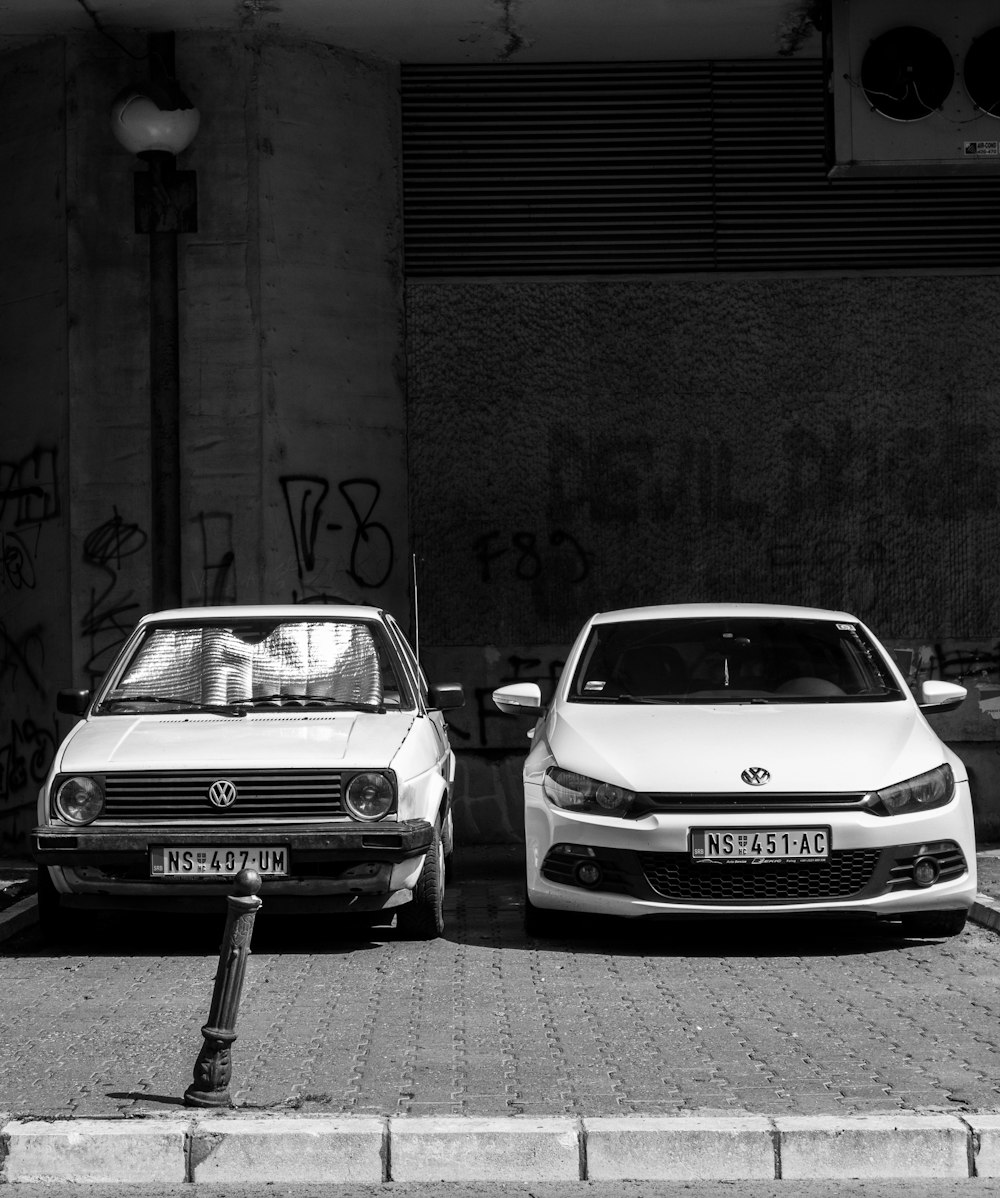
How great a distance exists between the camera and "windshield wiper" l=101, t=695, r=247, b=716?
846 centimetres

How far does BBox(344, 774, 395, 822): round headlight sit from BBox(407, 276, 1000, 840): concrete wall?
17.3ft

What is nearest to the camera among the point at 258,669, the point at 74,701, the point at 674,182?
the point at 74,701

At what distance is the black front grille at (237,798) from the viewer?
7.62 metres

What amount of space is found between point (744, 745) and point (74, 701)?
3.32m

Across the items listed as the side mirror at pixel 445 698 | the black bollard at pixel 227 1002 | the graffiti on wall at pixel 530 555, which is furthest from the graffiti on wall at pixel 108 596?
the black bollard at pixel 227 1002

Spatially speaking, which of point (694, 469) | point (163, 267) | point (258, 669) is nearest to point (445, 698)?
point (258, 669)

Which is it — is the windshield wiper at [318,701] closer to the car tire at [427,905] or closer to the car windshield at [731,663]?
the car tire at [427,905]

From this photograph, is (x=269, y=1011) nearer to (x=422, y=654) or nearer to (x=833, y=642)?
(x=833, y=642)

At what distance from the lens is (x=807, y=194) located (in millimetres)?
13438

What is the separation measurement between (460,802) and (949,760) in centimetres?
555

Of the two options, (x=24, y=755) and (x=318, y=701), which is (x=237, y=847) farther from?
(x=24, y=755)

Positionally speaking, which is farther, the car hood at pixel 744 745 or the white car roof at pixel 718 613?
the white car roof at pixel 718 613

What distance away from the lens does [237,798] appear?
25.0 feet

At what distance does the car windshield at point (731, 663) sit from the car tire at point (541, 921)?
3.62 feet
